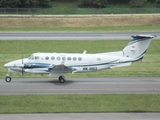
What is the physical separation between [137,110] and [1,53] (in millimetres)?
28208

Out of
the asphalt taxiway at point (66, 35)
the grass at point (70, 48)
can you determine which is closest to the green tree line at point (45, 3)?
the asphalt taxiway at point (66, 35)

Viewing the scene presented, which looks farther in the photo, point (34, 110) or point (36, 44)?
point (36, 44)

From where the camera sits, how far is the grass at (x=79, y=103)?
75.0 feet

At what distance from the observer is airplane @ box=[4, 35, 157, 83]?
31.9 meters

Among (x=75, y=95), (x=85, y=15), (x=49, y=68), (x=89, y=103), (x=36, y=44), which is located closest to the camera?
(x=89, y=103)

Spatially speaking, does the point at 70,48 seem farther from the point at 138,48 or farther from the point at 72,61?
the point at 72,61

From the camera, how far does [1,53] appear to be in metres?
48.0

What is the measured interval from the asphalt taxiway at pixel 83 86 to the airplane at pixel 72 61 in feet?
2.91

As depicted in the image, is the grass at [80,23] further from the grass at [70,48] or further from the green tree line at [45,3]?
the grass at [70,48]

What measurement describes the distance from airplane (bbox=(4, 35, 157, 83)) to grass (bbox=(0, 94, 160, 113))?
5548 mm

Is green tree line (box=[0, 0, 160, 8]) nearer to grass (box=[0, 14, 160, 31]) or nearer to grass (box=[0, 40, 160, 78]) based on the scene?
grass (box=[0, 14, 160, 31])

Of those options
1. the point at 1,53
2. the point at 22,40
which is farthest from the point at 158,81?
the point at 22,40

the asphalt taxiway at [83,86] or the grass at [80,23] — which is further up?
the grass at [80,23]
